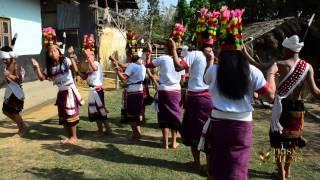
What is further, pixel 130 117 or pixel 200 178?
pixel 130 117

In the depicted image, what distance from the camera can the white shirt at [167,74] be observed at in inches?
257

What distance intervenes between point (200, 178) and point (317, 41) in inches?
331

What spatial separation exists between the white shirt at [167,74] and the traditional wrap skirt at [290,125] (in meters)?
2.03

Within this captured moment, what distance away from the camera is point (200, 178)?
215 inches

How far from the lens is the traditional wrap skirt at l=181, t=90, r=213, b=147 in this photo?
568 cm

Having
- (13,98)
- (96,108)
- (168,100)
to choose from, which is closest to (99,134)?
(96,108)

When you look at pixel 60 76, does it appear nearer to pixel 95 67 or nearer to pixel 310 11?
pixel 95 67

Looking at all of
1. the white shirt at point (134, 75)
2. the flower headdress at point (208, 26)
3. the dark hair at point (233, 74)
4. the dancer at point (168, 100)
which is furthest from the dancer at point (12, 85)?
the dark hair at point (233, 74)

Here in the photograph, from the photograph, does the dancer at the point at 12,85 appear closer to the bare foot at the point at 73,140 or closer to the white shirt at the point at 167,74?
the bare foot at the point at 73,140

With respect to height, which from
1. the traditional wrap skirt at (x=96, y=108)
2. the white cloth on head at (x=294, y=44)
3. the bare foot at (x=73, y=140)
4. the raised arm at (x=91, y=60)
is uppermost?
the white cloth on head at (x=294, y=44)

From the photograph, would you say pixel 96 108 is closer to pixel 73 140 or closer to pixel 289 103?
pixel 73 140

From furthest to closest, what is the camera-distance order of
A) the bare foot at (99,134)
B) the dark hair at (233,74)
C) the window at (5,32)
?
the window at (5,32) → the bare foot at (99,134) → the dark hair at (233,74)

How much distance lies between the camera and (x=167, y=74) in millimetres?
6598

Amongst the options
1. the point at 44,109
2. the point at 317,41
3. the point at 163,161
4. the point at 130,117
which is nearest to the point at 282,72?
the point at 163,161
